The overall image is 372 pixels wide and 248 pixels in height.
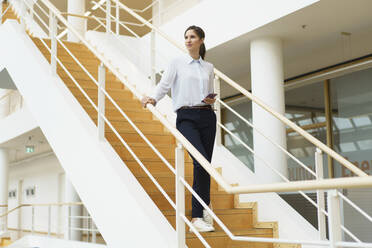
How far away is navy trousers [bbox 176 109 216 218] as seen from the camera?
2754mm

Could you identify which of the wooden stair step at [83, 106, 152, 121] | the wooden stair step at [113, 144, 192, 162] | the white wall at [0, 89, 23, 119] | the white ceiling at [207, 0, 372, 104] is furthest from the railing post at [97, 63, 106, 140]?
the white wall at [0, 89, 23, 119]

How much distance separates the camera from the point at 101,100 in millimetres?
3311

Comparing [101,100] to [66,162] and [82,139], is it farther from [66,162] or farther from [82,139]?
[66,162]

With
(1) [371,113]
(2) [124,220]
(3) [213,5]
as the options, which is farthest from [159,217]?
(1) [371,113]

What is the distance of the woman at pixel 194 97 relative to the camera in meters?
2.82

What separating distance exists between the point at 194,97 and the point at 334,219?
1457 millimetres

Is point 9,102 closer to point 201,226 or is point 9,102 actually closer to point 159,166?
point 159,166

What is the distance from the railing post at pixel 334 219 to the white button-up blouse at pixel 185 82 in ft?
4.58

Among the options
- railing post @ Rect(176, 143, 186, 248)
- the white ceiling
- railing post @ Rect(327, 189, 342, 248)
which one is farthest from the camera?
the white ceiling

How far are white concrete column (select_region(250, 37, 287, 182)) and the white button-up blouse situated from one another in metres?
2.81

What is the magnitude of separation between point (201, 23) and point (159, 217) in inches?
163

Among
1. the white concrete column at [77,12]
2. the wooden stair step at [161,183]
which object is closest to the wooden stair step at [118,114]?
the wooden stair step at [161,183]

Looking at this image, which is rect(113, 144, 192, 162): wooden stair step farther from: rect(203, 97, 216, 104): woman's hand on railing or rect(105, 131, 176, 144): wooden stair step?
rect(203, 97, 216, 104): woman's hand on railing

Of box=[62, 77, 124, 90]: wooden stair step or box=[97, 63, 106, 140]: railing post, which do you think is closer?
box=[97, 63, 106, 140]: railing post
